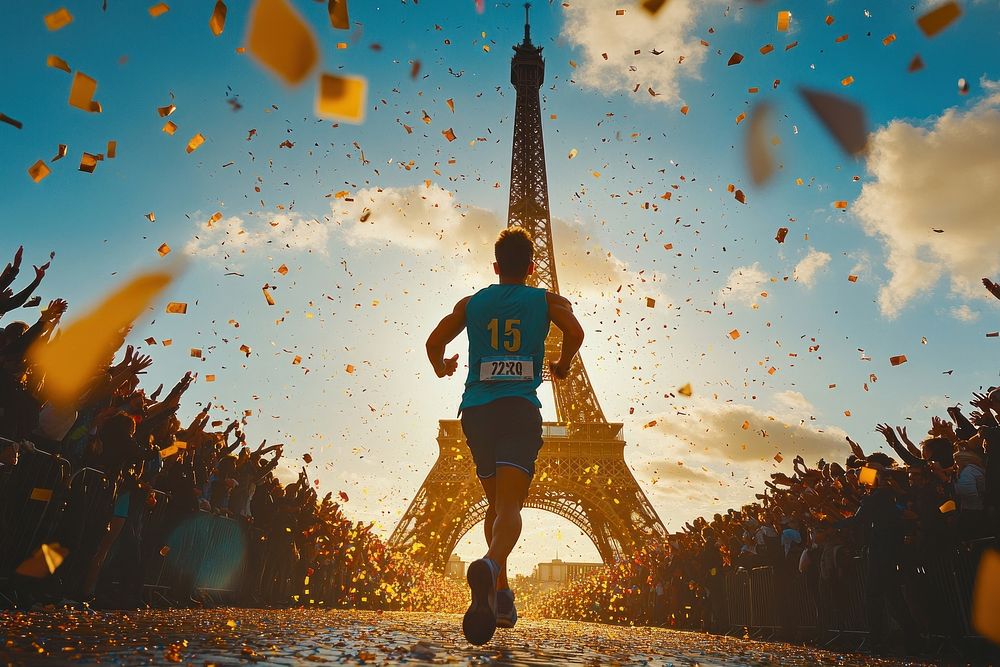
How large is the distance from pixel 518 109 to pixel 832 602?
152ft

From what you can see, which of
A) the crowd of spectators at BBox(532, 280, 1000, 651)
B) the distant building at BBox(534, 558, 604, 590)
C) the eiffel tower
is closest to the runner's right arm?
the crowd of spectators at BBox(532, 280, 1000, 651)

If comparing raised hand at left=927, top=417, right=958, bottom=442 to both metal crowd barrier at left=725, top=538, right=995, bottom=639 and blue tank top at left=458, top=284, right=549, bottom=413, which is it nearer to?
metal crowd barrier at left=725, top=538, right=995, bottom=639

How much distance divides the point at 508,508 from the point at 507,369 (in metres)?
→ 0.77

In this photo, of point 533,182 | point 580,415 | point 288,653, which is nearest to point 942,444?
point 288,653

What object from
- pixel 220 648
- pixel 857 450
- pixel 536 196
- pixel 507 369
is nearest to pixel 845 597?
pixel 857 450

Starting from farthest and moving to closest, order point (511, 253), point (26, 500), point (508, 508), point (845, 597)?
point (845, 597) → point (26, 500) → point (511, 253) → point (508, 508)

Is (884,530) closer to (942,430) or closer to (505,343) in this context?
(942,430)

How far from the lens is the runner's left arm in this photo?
464cm

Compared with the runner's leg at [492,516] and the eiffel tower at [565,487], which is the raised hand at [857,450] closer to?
the runner's leg at [492,516]

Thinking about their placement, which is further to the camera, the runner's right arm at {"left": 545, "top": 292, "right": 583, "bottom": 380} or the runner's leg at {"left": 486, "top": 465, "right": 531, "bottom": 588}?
the runner's right arm at {"left": 545, "top": 292, "right": 583, "bottom": 380}

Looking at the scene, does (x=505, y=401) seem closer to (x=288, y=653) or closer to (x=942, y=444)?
(x=288, y=653)

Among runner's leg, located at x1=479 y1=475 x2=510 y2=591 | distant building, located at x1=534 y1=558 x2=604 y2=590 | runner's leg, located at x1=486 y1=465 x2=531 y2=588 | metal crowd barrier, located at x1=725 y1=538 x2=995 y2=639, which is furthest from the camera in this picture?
distant building, located at x1=534 y1=558 x2=604 y2=590

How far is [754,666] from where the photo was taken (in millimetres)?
4473

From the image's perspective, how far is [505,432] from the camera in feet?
13.8
